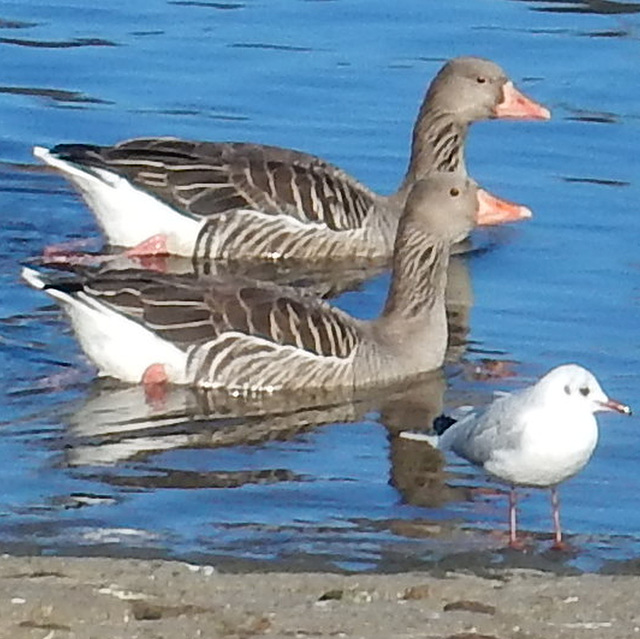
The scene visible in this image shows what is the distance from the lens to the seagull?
8.95m

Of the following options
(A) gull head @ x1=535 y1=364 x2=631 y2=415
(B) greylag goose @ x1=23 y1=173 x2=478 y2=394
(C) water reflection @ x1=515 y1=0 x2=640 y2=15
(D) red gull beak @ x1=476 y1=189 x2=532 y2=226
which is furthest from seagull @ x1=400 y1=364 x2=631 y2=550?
(C) water reflection @ x1=515 y1=0 x2=640 y2=15

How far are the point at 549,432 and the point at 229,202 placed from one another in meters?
6.10

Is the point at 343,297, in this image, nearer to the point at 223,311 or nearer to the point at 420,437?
the point at 223,311

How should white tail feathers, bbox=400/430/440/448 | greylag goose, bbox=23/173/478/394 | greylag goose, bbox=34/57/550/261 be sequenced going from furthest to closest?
greylag goose, bbox=34/57/550/261 → greylag goose, bbox=23/173/478/394 → white tail feathers, bbox=400/430/440/448

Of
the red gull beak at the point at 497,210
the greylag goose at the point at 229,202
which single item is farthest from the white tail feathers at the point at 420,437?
the greylag goose at the point at 229,202

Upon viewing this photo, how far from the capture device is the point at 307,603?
7309mm

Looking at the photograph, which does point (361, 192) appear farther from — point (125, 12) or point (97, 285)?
point (125, 12)

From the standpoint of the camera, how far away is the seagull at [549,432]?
352 inches

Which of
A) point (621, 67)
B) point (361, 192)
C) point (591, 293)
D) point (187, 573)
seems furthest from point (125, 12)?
point (187, 573)

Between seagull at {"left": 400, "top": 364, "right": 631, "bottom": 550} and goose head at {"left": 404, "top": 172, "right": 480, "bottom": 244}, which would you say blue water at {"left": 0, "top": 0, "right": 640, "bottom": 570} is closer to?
seagull at {"left": 400, "top": 364, "right": 631, "bottom": 550}

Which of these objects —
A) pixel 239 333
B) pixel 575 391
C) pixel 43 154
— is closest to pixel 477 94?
pixel 43 154

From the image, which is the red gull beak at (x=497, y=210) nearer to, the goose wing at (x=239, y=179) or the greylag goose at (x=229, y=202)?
the greylag goose at (x=229, y=202)

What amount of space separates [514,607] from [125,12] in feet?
43.1

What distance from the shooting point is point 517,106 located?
15.6 meters
